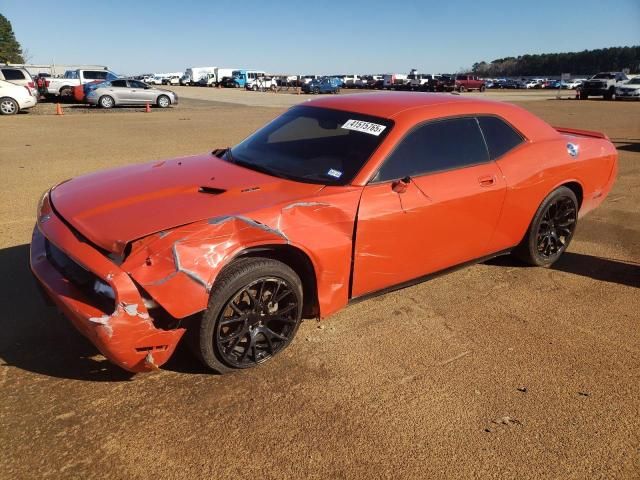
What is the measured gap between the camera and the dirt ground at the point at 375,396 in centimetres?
226

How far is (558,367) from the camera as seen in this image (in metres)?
3.03

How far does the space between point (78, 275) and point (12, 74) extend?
2094 centimetres

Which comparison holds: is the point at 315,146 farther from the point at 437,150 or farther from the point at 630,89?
the point at 630,89

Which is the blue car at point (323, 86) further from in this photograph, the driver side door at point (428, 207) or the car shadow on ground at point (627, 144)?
the driver side door at point (428, 207)

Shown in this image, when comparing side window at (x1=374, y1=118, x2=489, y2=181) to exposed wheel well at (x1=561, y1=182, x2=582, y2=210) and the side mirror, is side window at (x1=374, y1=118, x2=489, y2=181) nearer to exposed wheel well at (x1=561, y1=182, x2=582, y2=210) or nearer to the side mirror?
the side mirror

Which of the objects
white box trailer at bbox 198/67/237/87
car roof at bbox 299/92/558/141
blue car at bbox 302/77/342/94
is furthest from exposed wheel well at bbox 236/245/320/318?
white box trailer at bbox 198/67/237/87

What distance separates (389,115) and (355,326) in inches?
60.6

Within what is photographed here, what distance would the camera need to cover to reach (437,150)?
3490 millimetres

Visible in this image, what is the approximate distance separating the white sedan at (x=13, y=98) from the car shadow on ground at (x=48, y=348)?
1767 cm

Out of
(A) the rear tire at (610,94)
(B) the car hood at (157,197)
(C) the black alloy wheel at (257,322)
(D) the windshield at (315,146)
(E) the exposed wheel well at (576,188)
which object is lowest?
(C) the black alloy wheel at (257,322)

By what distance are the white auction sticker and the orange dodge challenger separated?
0.01 m

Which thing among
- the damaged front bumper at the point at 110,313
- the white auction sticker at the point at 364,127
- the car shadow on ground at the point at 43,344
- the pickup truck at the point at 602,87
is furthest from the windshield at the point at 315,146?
the pickup truck at the point at 602,87

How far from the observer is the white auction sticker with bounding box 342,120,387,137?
335cm

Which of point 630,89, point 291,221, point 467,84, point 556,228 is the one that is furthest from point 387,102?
point 467,84
